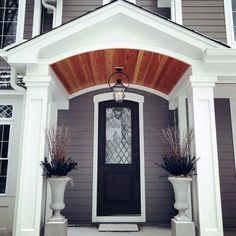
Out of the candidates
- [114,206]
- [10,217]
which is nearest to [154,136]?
[114,206]

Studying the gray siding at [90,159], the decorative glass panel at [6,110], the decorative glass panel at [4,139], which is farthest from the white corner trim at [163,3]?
the decorative glass panel at [4,139]

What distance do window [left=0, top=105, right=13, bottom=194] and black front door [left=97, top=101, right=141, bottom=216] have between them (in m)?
1.76

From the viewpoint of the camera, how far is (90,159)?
5312 millimetres

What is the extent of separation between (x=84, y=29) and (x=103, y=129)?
237 cm

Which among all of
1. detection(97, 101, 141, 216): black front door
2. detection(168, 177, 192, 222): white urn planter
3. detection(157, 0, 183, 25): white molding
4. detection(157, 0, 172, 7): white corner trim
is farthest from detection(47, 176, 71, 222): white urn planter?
detection(157, 0, 172, 7): white corner trim

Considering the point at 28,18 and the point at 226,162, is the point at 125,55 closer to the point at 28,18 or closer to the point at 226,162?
the point at 28,18

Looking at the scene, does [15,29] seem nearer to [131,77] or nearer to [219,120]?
[131,77]

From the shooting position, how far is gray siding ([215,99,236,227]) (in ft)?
16.6

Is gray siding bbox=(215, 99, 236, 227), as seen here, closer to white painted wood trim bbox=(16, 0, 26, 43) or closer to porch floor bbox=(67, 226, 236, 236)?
porch floor bbox=(67, 226, 236, 236)

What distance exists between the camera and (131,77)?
16.3 feet

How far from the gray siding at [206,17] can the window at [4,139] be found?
393 cm

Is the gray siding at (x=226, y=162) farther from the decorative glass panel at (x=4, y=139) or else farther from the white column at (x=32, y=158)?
the decorative glass panel at (x=4, y=139)

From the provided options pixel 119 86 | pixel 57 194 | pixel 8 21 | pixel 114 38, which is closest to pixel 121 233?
pixel 57 194

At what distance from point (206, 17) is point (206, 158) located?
3.31m
